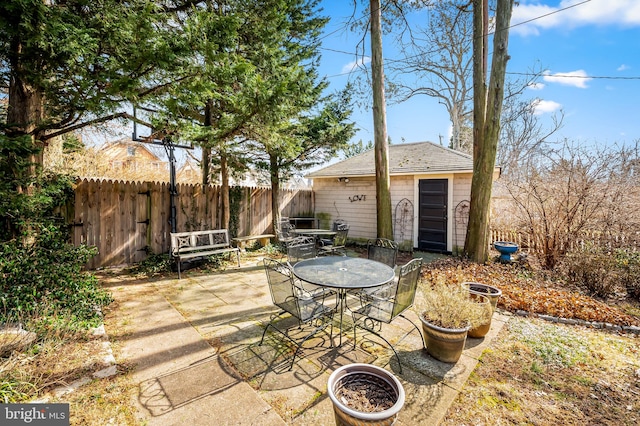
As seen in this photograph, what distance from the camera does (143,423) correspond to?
204 cm

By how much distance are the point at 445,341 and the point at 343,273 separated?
1327 millimetres

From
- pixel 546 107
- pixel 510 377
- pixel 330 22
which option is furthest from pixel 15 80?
pixel 546 107

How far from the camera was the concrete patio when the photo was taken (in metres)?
2.16

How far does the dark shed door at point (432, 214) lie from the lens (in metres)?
8.51

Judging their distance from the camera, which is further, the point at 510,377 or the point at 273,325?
the point at 273,325

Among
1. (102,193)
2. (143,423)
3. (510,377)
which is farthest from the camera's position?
(102,193)

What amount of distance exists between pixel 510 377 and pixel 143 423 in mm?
3304

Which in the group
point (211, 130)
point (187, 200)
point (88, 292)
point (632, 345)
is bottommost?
point (632, 345)

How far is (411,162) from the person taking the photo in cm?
946

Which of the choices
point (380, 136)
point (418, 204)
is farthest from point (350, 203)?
point (380, 136)

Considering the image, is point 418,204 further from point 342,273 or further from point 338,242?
point 342,273

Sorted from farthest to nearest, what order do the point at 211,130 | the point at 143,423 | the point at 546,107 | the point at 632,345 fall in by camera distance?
Answer: the point at 546,107 → the point at 211,130 → the point at 632,345 → the point at 143,423

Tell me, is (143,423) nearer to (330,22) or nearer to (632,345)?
(632,345)

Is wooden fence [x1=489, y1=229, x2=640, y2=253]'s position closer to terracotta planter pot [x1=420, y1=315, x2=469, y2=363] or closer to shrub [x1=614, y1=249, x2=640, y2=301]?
shrub [x1=614, y1=249, x2=640, y2=301]
